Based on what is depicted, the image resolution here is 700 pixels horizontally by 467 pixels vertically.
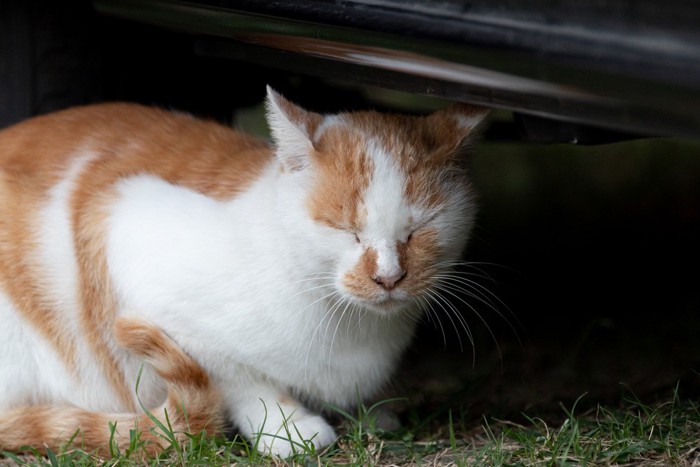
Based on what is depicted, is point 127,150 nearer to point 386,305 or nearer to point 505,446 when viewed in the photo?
point 386,305

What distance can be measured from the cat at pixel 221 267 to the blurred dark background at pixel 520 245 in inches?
19.1

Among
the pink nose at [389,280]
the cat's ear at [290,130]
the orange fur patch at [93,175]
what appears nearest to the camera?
the pink nose at [389,280]

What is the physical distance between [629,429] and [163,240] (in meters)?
1.33

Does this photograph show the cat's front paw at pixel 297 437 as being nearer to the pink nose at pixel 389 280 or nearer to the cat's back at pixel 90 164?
the pink nose at pixel 389 280

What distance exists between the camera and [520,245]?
4.01m

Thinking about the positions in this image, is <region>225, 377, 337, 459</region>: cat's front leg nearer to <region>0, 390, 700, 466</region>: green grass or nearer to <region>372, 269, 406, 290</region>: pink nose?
<region>0, 390, 700, 466</region>: green grass

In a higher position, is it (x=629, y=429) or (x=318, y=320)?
(x=318, y=320)

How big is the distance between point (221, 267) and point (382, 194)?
53cm

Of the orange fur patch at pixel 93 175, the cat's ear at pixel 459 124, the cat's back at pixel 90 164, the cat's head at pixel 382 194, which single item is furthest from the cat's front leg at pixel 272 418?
the cat's ear at pixel 459 124

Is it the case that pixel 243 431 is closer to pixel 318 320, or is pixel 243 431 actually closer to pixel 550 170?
pixel 318 320

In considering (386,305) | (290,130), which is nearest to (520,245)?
(386,305)

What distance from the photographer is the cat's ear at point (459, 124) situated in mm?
2336

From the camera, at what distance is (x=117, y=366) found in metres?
2.66

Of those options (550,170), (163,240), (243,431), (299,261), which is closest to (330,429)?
(243,431)
